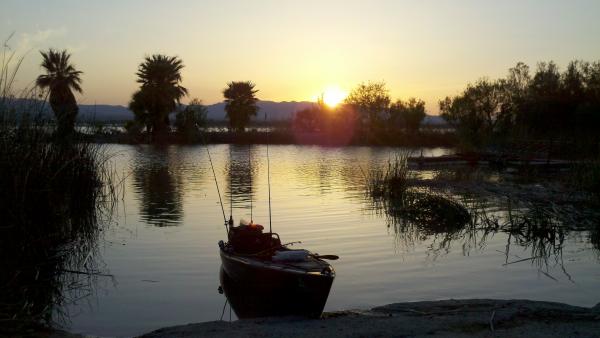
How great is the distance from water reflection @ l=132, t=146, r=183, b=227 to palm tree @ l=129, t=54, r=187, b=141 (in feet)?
52.4

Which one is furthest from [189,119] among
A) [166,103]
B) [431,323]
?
[431,323]

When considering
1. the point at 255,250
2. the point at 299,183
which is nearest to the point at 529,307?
the point at 255,250

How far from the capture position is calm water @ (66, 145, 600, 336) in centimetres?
1071

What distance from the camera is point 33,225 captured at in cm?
1220

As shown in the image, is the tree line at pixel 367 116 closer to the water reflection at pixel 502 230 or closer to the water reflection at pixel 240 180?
the water reflection at pixel 240 180

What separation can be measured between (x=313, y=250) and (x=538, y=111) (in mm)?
39652

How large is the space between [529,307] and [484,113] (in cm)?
5603

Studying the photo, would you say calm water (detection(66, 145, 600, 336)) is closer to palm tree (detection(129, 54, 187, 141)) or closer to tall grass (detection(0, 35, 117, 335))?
tall grass (detection(0, 35, 117, 335))

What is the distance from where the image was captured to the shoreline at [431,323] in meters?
8.05

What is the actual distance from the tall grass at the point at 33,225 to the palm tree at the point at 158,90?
4723 centimetres

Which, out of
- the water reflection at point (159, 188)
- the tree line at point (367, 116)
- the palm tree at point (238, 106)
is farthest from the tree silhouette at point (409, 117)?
the water reflection at point (159, 188)

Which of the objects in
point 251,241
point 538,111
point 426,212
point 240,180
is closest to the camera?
point 251,241

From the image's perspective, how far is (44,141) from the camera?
13.2m

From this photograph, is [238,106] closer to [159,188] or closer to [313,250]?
[159,188]
